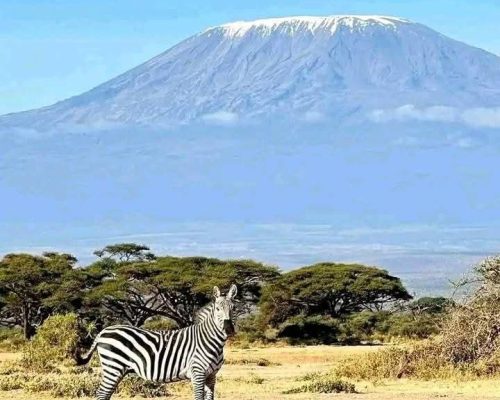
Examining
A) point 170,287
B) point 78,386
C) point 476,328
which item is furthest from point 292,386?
point 170,287

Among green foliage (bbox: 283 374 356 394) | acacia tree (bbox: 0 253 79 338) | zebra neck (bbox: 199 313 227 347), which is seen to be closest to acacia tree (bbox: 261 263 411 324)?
acacia tree (bbox: 0 253 79 338)

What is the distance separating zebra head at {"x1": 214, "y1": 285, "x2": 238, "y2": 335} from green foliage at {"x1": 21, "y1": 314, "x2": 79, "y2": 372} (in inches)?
497

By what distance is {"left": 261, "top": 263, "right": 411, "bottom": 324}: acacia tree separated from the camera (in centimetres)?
4881

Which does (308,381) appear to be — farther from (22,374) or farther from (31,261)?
(31,261)

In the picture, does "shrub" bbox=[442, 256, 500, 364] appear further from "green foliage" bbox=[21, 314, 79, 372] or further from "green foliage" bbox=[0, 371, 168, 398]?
"green foliage" bbox=[21, 314, 79, 372]

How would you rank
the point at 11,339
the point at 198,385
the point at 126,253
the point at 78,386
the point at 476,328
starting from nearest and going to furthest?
the point at 198,385
the point at 78,386
the point at 476,328
the point at 11,339
the point at 126,253

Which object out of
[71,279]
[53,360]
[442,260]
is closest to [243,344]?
[71,279]

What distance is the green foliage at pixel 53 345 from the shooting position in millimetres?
30234

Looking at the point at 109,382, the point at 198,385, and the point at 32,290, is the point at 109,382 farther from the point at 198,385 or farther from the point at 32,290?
the point at 32,290

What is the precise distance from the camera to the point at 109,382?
18.4m

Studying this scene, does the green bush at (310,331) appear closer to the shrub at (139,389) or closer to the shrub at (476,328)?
the shrub at (476,328)

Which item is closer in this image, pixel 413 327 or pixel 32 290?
pixel 413 327

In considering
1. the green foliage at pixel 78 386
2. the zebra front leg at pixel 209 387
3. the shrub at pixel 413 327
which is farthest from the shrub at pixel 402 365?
the shrub at pixel 413 327

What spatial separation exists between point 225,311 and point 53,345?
559 inches
